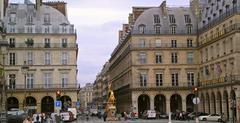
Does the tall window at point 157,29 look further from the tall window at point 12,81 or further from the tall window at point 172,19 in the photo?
the tall window at point 12,81

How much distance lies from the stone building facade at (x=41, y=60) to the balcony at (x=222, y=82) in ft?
77.3

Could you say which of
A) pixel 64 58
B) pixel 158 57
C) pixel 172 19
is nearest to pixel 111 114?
pixel 64 58

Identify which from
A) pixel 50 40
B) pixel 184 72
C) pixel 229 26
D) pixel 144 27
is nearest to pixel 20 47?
pixel 50 40

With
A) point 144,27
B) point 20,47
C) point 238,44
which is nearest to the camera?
point 238,44

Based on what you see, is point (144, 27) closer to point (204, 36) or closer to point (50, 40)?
point (204, 36)

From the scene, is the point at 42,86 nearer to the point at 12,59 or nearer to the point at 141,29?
the point at 12,59

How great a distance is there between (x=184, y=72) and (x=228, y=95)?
66.9 ft

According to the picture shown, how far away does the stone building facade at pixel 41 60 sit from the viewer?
303 feet

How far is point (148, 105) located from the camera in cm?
10306

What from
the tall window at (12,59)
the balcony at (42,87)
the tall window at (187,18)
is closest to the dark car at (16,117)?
the balcony at (42,87)

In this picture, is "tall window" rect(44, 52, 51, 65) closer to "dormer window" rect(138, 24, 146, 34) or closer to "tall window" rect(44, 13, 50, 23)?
"tall window" rect(44, 13, 50, 23)

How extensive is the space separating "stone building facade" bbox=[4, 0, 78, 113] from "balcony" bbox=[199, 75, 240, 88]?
77.3 feet

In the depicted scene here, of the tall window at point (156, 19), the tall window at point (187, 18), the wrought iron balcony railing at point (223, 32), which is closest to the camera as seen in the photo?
the wrought iron balcony railing at point (223, 32)

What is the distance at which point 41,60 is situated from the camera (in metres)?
93.8
